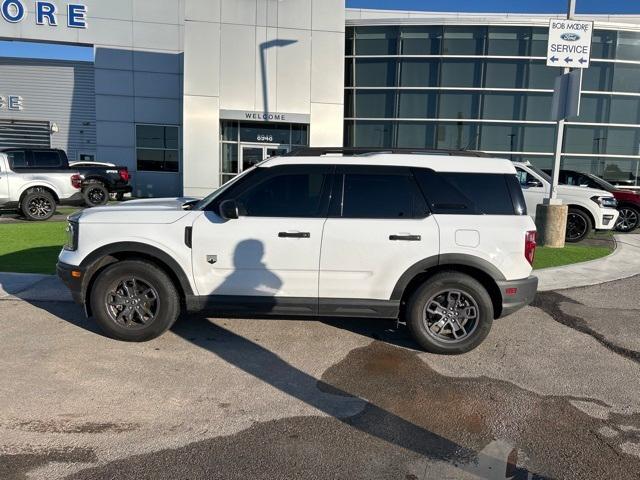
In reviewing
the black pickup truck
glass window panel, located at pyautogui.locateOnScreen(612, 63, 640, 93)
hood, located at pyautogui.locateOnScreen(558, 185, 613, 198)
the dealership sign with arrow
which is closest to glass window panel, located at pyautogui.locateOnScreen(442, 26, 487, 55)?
glass window panel, located at pyautogui.locateOnScreen(612, 63, 640, 93)

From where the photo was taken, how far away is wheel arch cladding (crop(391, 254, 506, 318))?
4727mm

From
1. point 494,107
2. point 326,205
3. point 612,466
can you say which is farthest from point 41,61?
point 612,466

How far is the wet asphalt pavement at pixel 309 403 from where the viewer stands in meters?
3.03

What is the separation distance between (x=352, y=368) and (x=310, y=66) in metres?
15.6

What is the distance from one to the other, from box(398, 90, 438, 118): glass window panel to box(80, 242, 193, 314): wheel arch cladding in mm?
16919

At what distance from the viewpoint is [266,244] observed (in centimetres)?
472

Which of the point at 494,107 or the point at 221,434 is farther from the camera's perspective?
the point at 494,107

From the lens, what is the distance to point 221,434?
10.9 feet

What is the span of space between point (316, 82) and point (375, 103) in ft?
10.7

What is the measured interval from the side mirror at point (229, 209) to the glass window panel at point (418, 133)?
1631cm

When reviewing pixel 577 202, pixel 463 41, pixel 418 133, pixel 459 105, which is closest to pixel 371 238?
pixel 577 202

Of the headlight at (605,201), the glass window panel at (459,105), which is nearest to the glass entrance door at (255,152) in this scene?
the glass window panel at (459,105)

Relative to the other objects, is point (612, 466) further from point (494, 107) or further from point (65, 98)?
point (65, 98)

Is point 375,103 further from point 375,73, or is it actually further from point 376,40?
point 376,40
